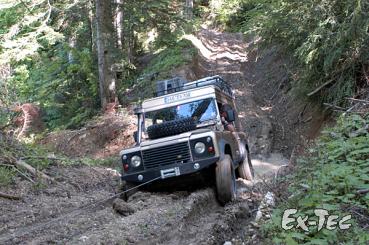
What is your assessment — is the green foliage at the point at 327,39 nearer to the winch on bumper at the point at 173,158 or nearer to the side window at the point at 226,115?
the side window at the point at 226,115

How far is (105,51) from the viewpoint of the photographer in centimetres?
1614

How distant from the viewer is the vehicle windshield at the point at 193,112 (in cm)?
889

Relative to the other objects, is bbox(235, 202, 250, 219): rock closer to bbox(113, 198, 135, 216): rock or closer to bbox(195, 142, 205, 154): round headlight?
bbox(195, 142, 205, 154): round headlight

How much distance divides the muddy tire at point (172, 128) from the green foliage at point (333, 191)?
2.46 m

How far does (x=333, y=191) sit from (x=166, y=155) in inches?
147

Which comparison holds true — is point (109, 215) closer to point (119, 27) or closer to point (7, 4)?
point (7, 4)

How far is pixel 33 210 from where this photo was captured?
7699mm

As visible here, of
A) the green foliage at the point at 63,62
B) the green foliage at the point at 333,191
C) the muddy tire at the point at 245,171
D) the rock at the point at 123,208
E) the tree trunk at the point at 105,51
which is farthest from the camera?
the tree trunk at the point at 105,51

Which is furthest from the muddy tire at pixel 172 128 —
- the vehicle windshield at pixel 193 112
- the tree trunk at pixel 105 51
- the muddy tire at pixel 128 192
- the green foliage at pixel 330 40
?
the tree trunk at pixel 105 51

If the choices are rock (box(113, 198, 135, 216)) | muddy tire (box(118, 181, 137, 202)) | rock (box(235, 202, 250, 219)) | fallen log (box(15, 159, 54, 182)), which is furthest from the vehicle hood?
fallen log (box(15, 159, 54, 182))

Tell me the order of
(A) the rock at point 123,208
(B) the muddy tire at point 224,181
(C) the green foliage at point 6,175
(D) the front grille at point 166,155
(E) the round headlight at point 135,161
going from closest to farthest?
(A) the rock at point 123,208
(B) the muddy tire at point 224,181
(D) the front grille at point 166,155
(E) the round headlight at point 135,161
(C) the green foliage at point 6,175

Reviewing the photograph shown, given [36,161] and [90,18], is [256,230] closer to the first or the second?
[36,161]

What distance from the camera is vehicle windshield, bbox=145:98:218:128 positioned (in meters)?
8.89

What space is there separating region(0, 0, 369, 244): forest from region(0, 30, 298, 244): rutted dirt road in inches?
1.4
